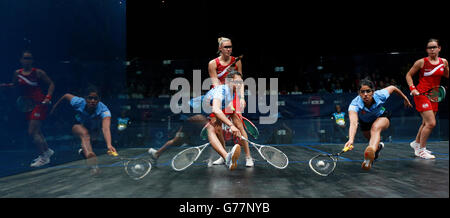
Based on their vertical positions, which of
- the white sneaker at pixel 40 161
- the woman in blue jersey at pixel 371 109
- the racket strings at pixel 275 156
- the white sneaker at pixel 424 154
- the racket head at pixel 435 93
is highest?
the racket head at pixel 435 93

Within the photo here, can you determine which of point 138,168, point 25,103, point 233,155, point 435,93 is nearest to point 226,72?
point 233,155

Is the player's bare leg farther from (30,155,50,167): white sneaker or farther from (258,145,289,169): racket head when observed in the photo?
(30,155,50,167): white sneaker

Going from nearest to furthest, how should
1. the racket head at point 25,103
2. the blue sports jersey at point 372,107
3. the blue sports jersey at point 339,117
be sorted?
the blue sports jersey at point 372,107, the racket head at point 25,103, the blue sports jersey at point 339,117

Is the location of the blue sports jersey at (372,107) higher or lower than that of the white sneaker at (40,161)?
higher

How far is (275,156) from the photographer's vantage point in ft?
11.5

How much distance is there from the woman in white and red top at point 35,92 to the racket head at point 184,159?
2.17 metres

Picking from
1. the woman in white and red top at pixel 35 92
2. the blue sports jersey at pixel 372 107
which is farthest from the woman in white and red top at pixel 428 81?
the woman in white and red top at pixel 35 92

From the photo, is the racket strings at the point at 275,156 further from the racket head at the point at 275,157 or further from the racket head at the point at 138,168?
the racket head at the point at 138,168

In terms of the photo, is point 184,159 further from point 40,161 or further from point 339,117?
point 339,117

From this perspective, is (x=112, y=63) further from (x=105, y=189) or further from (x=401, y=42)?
(x=401, y=42)

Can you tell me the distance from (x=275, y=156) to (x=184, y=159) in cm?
115

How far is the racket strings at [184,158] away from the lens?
3512 mm

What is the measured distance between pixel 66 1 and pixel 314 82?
6361 millimetres

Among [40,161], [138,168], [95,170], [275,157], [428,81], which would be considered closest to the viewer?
[138,168]
